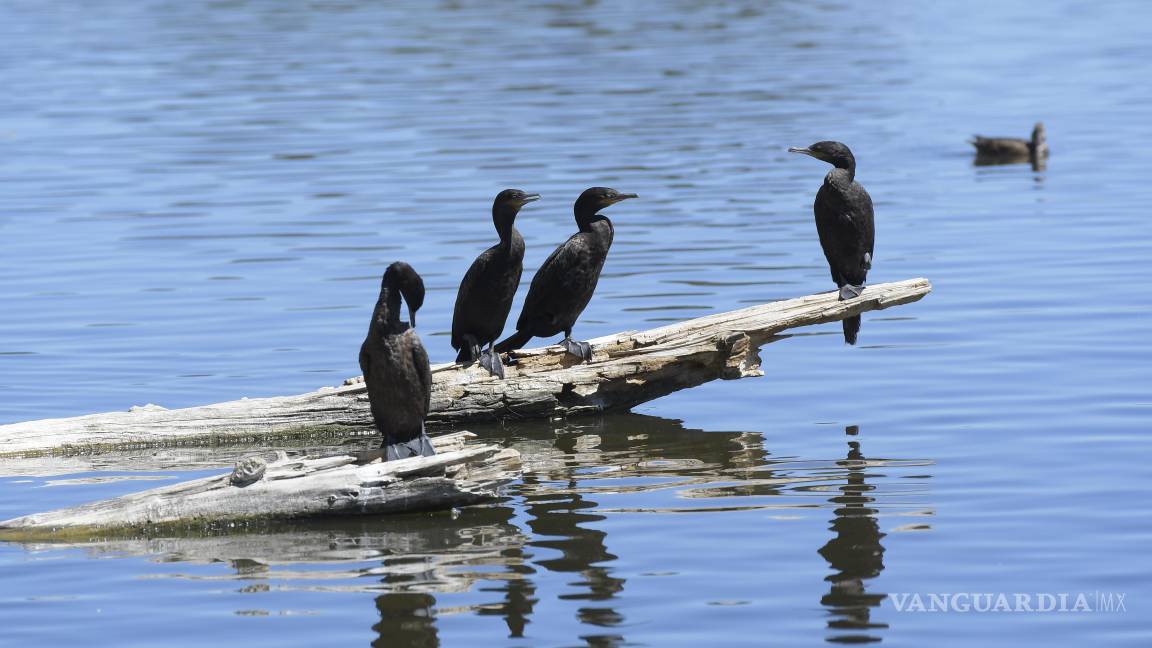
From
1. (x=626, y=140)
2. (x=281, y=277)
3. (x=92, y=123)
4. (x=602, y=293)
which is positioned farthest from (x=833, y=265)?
(x=92, y=123)

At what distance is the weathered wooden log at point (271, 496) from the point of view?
7.81 meters

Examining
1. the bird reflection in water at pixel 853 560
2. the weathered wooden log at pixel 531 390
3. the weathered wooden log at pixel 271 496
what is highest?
the weathered wooden log at pixel 531 390

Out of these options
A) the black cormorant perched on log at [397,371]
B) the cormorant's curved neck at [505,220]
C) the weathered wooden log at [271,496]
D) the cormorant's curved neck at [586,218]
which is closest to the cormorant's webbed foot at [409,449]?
the black cormorant perched on log at [397,371]

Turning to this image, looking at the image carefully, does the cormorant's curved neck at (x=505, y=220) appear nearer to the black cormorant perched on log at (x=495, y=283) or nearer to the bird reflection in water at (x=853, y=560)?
the black cormorant perched on log at (x=495, y=283)

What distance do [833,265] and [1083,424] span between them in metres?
1.92

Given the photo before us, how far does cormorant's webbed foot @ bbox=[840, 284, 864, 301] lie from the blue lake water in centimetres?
82

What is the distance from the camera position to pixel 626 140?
2291 cm

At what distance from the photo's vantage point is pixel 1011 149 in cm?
2070

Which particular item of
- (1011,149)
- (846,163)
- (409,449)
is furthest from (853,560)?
(1011,149)

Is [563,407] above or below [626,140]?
below

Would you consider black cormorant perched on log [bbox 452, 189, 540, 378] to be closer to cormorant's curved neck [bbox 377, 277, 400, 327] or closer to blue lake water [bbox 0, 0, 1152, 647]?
blue lake water [bbox 0, 0, 1152, 647]

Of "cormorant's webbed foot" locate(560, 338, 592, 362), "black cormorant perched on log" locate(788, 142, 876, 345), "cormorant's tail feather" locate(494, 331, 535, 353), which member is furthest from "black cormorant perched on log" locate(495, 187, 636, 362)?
"black cormorant perched on log" locate(788, 142, 876, 345)

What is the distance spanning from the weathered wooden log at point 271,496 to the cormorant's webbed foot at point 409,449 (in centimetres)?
15

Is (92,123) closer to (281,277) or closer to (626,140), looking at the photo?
(626,140)
